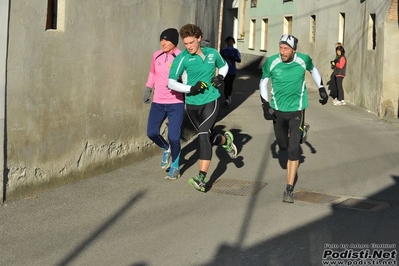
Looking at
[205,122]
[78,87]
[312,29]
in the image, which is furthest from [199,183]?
[312,29]

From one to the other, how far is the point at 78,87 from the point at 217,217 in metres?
2.66

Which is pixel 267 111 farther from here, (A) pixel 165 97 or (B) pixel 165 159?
(B) pixel 165 159

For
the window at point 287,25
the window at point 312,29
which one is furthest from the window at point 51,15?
the window at point 287,25

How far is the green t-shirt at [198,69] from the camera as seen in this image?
875cm

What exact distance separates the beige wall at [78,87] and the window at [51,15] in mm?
85

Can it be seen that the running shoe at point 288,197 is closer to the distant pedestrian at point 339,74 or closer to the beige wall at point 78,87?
the beige wall at point 78,87

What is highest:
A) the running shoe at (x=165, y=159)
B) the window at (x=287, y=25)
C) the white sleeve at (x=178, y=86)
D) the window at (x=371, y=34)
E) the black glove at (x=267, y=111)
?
the window at (x=287, y=25)

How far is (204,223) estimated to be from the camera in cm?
739

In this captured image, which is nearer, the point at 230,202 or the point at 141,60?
the point at 230,202

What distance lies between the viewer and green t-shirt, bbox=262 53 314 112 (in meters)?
8.51

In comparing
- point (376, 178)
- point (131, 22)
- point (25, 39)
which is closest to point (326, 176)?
point (376, 178)

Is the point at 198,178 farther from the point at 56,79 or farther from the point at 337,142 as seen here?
the point at 337,142

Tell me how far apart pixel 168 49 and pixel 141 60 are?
1.43 meters

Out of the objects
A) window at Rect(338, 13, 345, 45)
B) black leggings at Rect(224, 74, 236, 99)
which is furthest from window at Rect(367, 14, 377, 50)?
black leggings at Rect(224, 74, 236, 99)
